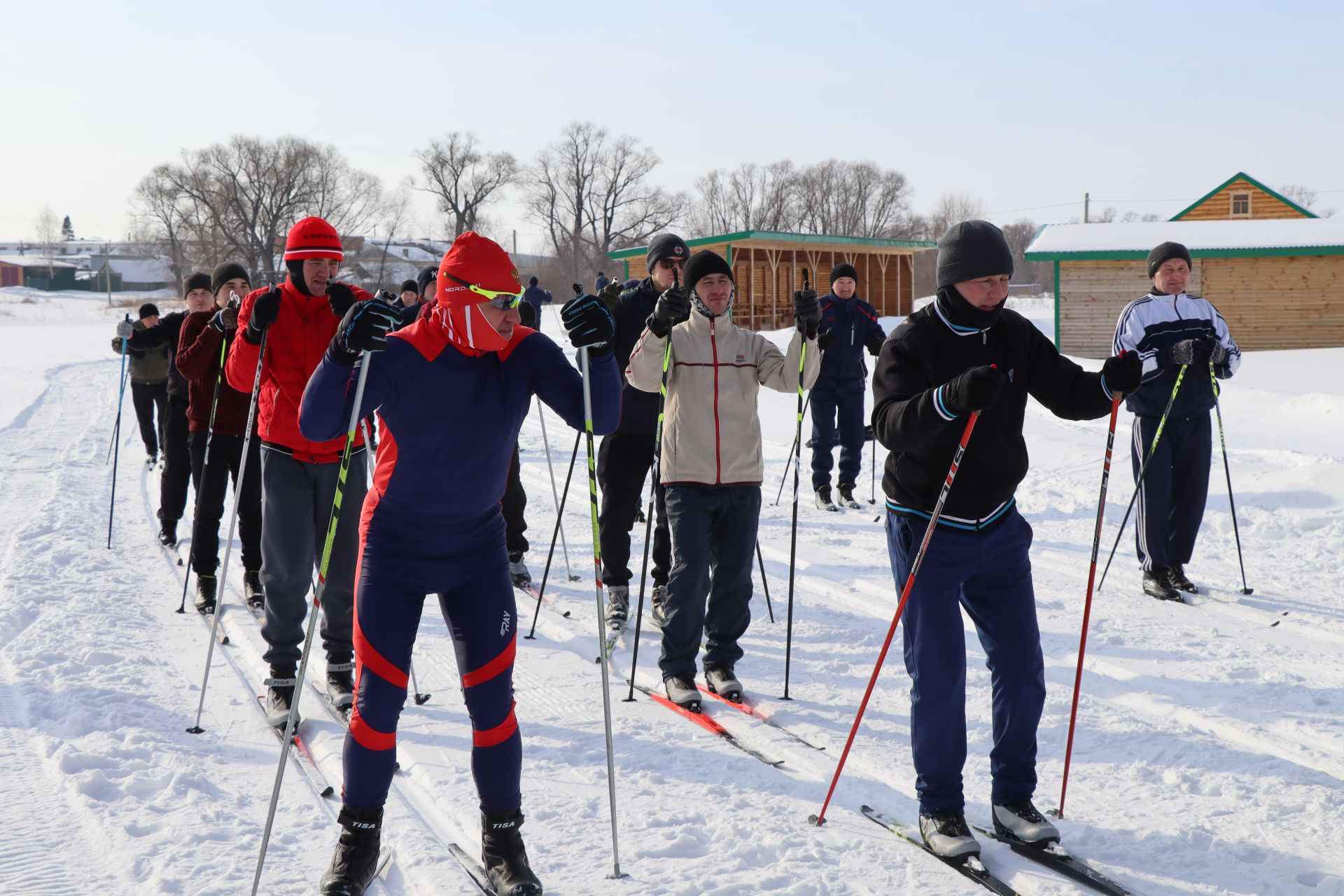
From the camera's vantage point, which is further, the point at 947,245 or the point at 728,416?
the point at 728,416

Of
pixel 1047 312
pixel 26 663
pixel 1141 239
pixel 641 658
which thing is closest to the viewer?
pixel 26 663

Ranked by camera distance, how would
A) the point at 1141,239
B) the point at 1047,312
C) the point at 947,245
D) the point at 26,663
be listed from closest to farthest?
the point at 947,245 → the point at 26,663 → the point at 1141,239 → the point at 1047,312

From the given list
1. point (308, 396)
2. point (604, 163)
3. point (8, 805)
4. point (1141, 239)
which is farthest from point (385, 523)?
point (604, 163)

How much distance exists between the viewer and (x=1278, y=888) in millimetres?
3115

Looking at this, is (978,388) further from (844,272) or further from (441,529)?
(844,272)

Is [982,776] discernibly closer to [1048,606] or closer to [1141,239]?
[1048,606]

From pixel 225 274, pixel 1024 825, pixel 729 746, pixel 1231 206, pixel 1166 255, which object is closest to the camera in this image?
pixel 1024 825

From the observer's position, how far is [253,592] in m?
6.52

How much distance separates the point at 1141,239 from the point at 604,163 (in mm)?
50532

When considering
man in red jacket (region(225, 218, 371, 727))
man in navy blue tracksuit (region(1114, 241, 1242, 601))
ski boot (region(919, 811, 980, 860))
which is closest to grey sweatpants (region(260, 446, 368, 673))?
man in red jacket (region(225, 218, 371, 727))

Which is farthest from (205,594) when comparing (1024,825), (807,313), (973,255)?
(973,255)

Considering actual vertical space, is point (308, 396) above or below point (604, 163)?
below

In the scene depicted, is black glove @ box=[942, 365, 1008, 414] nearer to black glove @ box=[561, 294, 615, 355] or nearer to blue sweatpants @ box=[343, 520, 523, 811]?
black glove @ box=[561, 294, 615, 355]

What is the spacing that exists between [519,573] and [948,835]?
400 centimetres
